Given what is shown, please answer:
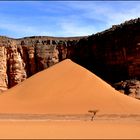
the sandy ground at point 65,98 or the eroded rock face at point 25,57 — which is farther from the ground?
the eroded rock face at point 25,57

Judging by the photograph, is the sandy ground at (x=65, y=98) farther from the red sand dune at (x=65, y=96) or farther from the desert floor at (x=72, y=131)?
the desert floor at (x=72, y=131)

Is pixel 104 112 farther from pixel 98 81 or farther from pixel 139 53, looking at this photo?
pixel 139 53

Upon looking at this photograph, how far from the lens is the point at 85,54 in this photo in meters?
71.6

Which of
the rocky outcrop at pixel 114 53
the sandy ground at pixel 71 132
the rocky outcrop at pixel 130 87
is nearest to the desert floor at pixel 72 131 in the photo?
the sandy ground at pixel 71 132

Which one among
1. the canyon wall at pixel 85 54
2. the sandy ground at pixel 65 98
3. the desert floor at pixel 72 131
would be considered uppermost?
the canyon wall at pixel 85 54

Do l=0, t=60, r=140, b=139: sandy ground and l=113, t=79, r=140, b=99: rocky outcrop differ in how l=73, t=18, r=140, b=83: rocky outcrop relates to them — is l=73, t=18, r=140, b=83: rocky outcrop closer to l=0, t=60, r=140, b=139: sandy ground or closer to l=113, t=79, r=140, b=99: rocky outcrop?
l=113, t=79, r=140, b=99: rocky outcrop

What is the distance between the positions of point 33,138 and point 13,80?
53155 millimetres

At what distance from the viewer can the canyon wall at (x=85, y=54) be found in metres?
64.1

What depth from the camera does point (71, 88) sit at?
54188 mm

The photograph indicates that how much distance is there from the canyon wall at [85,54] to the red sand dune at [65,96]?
26.2ft

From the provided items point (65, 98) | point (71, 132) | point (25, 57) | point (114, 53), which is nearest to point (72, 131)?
point (71, 132)

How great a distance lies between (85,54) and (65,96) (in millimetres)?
21465

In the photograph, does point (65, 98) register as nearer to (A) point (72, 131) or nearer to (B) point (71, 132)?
(A) point (72, 131)

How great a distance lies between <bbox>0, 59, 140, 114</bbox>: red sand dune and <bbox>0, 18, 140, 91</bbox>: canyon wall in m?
7.98
